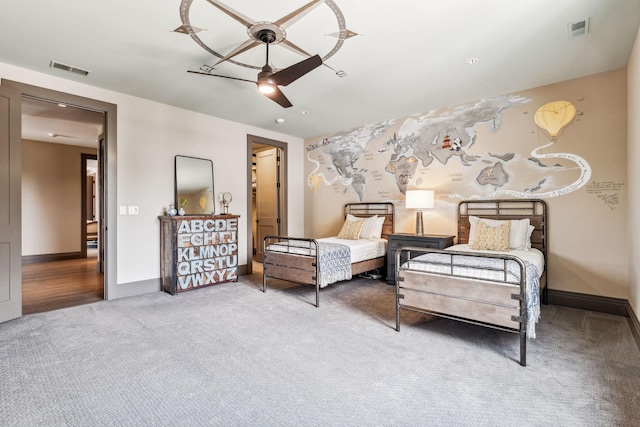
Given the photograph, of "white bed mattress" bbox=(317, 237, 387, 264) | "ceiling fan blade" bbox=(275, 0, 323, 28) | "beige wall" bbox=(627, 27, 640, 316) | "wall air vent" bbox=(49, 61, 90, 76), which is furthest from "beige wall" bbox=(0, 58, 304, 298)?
"beige wall" bbox=(627, 27, 640, 316)

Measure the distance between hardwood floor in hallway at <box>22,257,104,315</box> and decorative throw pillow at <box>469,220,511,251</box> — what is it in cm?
507

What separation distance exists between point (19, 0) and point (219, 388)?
10.8 ft

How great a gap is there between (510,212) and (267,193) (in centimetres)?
460

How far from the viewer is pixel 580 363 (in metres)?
2.34

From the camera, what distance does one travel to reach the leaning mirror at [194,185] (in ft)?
15.9

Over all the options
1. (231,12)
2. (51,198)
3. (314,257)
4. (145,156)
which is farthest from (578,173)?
(51,198)

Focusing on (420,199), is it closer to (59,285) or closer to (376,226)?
(376,226)

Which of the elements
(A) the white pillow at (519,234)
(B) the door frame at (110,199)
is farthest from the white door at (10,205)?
(A) the white pillow at (519,234)

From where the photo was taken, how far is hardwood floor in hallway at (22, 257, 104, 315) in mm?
3941

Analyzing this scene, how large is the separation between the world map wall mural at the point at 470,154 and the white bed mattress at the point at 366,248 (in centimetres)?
96

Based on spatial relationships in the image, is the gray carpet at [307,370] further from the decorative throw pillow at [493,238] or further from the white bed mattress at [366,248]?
the white bed mattress at [366,248]

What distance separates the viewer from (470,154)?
457cm

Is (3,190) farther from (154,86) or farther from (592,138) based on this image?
(592,138)

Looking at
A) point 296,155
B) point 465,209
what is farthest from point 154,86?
point 465,209
